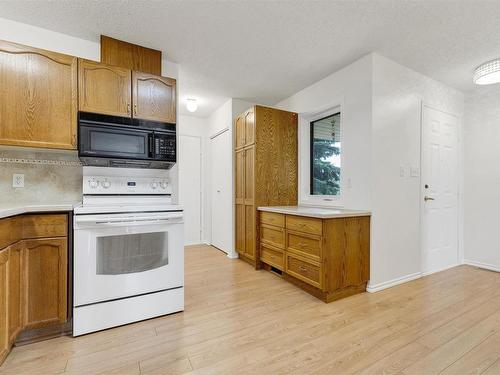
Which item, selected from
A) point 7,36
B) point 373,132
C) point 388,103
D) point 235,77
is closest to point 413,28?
point 388,103

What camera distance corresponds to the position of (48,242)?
1.73 meters

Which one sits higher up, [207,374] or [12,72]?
[12,72]

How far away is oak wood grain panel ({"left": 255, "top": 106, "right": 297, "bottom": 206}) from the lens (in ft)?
11.0

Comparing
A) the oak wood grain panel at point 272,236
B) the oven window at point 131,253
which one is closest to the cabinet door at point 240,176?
the oak wood grain panel at point 272,236

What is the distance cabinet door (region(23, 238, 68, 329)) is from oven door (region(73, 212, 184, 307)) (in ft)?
0.33

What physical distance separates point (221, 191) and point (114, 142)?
228 cm

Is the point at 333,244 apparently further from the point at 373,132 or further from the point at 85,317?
the point at 85,317

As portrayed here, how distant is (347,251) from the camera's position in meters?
2.42

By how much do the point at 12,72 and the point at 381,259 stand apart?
12.0 feet

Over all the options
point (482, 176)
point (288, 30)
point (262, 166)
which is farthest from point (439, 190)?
point (288, 30)

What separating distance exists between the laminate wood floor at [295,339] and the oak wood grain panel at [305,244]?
419mm

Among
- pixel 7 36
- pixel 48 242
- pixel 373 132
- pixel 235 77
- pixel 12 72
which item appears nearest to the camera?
pixel 48 242

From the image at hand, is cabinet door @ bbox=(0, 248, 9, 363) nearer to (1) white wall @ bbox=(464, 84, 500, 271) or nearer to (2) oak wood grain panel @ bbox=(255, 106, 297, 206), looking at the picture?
(2) oak wood grain panel @ bbox=(255, 106, 297, 206)

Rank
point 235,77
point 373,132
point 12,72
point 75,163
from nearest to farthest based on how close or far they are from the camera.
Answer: point 12,72 → point 75,163 → point 373,132 → point 235,77
